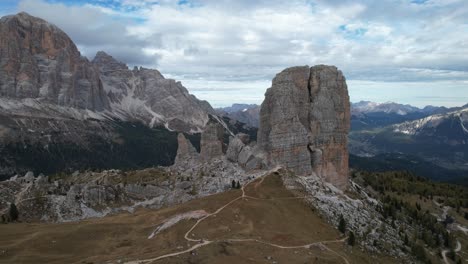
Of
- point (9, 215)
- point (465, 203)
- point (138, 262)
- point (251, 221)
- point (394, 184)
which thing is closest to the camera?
point (138, 262)

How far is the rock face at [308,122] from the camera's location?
12875 cm

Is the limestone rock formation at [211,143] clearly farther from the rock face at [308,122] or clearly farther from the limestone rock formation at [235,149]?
the rock face at [308,122]

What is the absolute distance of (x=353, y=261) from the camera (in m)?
85.9

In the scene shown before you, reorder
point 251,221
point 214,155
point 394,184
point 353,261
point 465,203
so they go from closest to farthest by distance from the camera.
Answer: point 353,261, point 251,221, point 214,155, point 465,203, point 394,184

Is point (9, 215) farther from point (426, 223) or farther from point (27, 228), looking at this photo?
point (426, 223)

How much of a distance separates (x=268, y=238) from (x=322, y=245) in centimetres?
1095

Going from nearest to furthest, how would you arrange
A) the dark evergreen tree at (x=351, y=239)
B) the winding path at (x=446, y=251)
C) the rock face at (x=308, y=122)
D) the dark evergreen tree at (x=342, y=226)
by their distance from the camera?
the dark evergreen tree at (x=351, y=239) < the dark evergreen tree at (x=342, y=226) < the winding path at (x=446, y=251) < the rock face at (x=308, y=122)

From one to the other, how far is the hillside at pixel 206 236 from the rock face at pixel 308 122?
1622 centimetres

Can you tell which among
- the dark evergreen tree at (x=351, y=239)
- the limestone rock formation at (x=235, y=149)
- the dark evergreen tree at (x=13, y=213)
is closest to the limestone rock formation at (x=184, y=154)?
the limestone rock formation at (x=235, y=149)

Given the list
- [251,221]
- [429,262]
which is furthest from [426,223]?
[251,221]

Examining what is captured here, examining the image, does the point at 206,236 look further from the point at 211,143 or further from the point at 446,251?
the point at 211,143

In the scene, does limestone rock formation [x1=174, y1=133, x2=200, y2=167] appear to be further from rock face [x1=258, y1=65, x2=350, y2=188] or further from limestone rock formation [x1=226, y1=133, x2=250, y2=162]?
rock face [x1=258, y1=65, x2=350, y2=188]

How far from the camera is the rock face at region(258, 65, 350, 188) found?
12875cm

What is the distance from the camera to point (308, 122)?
445 ft
